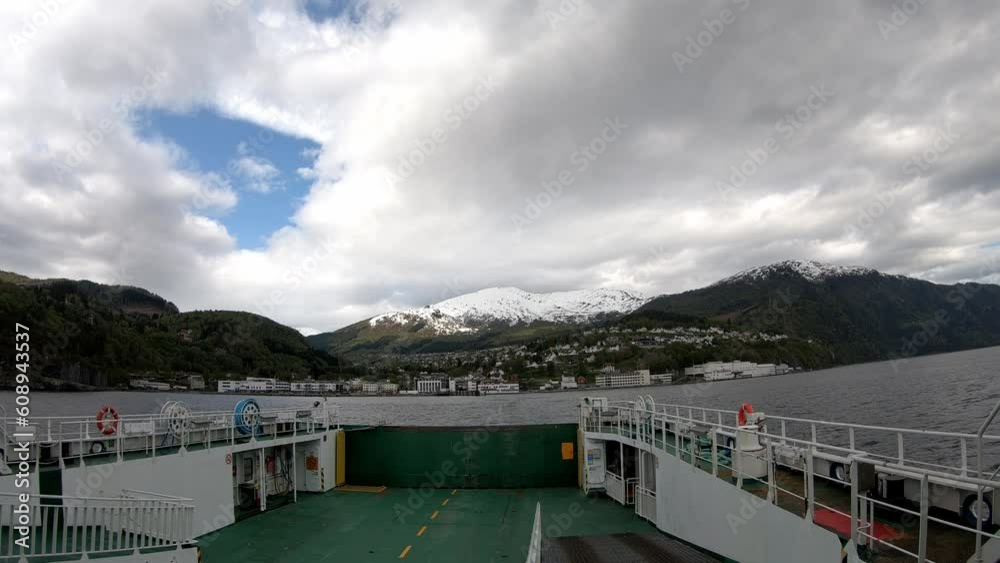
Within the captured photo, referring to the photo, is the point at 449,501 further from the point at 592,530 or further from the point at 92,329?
the point at 92,329

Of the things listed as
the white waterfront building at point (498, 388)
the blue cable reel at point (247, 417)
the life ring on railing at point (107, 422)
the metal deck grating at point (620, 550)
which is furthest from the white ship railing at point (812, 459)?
the white waterfront building at point (498, 388)

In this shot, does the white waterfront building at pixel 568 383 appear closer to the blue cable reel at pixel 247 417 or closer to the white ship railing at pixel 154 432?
the white ship railing at pixel 154 432

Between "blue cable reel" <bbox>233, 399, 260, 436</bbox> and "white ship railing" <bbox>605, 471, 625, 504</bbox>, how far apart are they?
10.4 meters

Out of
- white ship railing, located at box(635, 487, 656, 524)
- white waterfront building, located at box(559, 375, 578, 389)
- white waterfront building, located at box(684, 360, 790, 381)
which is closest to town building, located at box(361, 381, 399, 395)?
white waterfront building, located at box(559, 375, 578, 389)

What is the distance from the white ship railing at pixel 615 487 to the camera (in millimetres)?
15211

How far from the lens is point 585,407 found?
56.5 feet

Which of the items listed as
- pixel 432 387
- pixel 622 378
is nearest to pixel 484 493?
pixel 622 378

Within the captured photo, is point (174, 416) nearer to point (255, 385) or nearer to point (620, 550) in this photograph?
point (620, 550)

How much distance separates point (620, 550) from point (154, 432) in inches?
404

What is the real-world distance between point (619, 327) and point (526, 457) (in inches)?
6939

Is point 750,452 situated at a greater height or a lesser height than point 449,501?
greater

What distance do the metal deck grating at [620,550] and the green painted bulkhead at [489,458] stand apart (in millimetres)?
5775

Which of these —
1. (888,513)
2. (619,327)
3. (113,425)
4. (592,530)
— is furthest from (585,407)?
(619,327)

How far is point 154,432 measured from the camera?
1202cm
